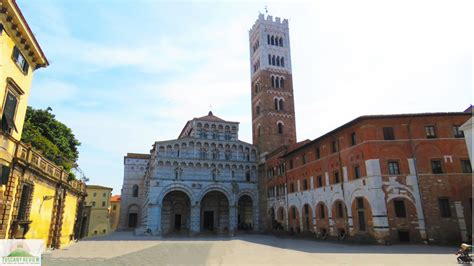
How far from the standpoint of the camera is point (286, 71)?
53406 millimetres

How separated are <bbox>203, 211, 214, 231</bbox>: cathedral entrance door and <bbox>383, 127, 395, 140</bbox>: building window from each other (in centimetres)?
2876

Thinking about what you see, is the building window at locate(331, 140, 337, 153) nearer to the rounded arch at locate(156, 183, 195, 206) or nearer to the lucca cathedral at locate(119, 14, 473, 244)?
the lucca cathedral at locate(119, 14, 473, 244)

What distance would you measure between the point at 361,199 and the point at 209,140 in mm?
25225

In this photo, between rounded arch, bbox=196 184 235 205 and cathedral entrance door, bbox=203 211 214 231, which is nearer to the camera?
rounded arch, bbox=196 184 235 205

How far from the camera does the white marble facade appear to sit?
3978 cm

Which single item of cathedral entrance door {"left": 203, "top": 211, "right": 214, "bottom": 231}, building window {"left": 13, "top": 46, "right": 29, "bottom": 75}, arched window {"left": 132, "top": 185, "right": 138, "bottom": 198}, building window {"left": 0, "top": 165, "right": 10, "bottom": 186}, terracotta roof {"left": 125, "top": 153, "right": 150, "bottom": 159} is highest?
terracotta roof {"left": 125, "top": 153, "right": 150, "bottom": 159}

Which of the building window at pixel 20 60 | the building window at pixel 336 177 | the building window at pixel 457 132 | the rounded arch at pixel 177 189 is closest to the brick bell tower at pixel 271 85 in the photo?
the rounded arch at pixel 177 189

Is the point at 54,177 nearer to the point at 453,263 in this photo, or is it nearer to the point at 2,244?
the point at 2,244

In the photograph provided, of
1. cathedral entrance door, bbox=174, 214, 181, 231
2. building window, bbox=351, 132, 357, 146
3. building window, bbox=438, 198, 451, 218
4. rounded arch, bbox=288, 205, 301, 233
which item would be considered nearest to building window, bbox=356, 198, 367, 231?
building window, bbox=351, 132, 357, 146

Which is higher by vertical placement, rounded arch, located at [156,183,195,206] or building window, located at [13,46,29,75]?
building window, located at [13,46,29,75]

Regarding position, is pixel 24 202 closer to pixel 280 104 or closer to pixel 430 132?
pixel 430 132

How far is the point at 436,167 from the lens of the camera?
73.3ft

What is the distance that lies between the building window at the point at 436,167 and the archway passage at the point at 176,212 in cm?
3073

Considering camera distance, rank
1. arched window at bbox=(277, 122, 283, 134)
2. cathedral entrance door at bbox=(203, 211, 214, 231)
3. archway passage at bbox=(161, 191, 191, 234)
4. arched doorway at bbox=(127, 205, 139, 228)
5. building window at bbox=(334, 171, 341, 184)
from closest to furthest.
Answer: building window at bbox=(334, 171, 341, 184) → archway passage at bbox=(161, 191, 191, 234) → cathedral entrance door at bbox=(203, 211, 214, 231) → arched window at bbox=(277, 122, 283, 134) → arched doorway at bbox=(127, 205, 139, 228)
